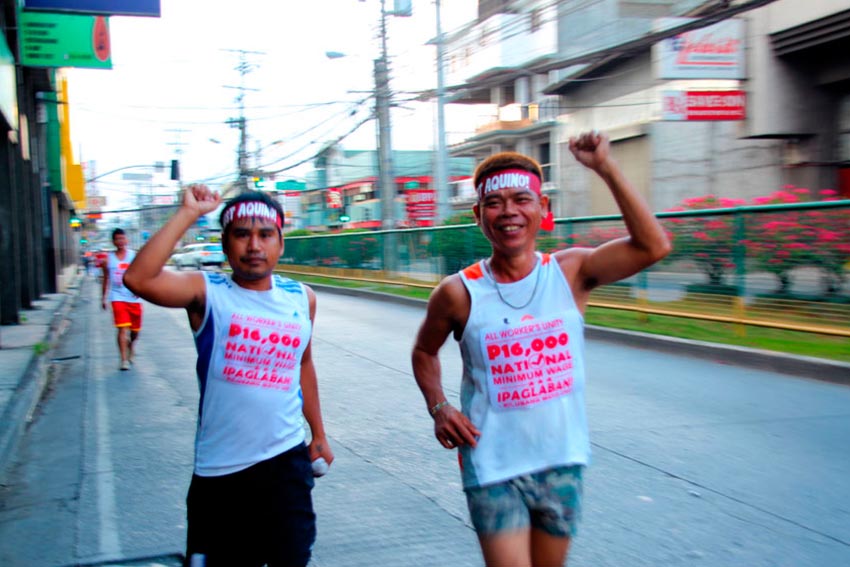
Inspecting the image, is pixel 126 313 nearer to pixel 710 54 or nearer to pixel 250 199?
pixel 250 199

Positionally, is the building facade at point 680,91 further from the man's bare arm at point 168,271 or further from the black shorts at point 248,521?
the black shorts at point 248,521

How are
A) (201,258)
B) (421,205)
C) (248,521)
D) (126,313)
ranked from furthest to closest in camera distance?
(201,258)
(421,205)
(126,313)
(248,521)

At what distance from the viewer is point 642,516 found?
15.5 feet

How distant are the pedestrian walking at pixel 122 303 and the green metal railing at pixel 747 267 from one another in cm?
708

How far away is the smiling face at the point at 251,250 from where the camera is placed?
9.77ft

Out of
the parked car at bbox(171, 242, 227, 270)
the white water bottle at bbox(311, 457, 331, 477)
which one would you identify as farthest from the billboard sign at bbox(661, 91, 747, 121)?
the parked car at bbox(171, 242, 227, 270)

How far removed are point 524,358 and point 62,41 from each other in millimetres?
13776

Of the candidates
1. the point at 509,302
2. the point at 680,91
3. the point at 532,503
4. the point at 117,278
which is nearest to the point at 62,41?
the point at 117,278

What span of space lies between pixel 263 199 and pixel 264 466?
3.13 ft

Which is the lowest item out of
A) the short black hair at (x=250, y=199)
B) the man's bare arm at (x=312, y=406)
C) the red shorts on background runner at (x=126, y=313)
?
the red shorts on background runner at (x=126, y=313)

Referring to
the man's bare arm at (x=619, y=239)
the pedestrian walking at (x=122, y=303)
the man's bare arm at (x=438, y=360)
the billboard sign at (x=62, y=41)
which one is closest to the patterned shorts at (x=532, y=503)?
the man's bare arm at (x=438, y=360)

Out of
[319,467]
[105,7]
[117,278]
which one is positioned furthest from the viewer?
[105,7]

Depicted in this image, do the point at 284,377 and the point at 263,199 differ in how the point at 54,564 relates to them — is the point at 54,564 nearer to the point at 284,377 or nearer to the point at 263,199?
the point at 284,377

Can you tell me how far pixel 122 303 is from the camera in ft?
36.0
